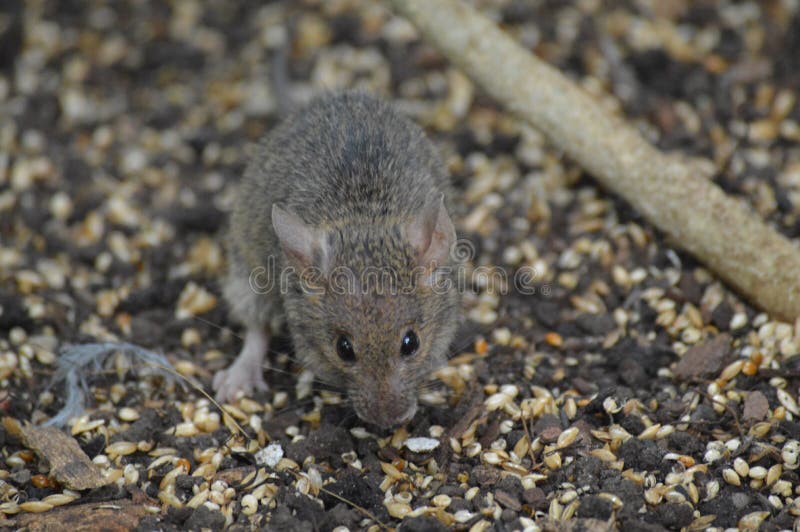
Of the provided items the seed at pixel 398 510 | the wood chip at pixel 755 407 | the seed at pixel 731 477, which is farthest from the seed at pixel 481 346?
the seed at pixel 731 477

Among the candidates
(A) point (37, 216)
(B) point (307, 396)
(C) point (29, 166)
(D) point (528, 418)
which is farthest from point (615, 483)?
(C) point (29, 166)

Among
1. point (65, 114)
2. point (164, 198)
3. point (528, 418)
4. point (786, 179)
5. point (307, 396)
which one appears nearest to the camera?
point (528, 418)

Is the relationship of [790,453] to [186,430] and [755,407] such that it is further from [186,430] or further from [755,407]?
[186,430]

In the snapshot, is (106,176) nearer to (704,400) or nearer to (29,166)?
(29,166)

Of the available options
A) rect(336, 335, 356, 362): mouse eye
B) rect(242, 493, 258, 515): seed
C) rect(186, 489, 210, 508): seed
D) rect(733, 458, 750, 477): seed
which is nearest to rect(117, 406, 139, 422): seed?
rect(186, 489, 210, 508): seed

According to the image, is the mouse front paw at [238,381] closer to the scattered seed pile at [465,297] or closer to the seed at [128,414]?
the scattered seed pile at [465,297]

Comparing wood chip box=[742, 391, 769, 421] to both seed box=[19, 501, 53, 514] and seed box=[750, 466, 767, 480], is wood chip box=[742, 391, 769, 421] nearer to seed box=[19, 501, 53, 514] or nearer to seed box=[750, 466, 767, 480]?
seed box=[750, 466, 767, 480]

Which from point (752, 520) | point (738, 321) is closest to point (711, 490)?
point (752, 520)

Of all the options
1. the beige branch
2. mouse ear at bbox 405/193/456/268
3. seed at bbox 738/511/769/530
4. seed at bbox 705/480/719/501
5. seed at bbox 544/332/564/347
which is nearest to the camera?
seed at bbox 738/511/769/530
